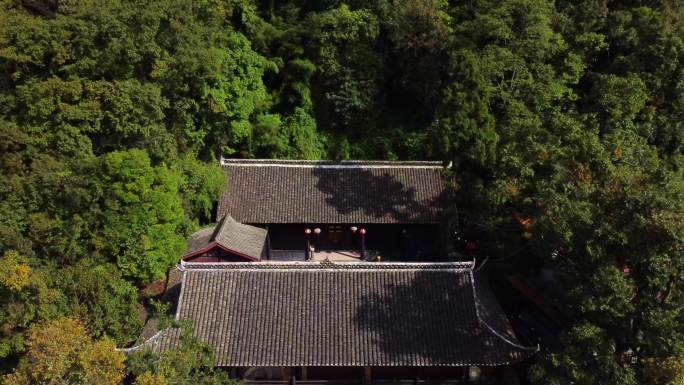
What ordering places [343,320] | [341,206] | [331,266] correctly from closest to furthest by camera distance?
1. [343,320]
2. [331,266]
3. [341,206]

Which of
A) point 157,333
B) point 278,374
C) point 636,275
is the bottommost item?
point 278,374

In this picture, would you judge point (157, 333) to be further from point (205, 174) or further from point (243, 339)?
point (205, 174)

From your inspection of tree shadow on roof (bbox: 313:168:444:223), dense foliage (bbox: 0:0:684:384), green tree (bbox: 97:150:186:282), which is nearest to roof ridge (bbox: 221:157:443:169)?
tree shadow on roof (bbox: 313:168:444:223)

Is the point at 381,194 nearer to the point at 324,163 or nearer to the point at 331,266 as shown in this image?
the point at 324,163

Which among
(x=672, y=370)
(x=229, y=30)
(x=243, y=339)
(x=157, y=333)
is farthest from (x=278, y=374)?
(x=229, y=30)

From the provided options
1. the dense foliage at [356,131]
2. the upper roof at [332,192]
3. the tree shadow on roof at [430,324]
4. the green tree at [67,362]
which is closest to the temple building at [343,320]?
the tree shadow on roof at [430,324]

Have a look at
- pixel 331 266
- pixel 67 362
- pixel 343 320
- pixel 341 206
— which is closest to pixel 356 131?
pixel 341 206
